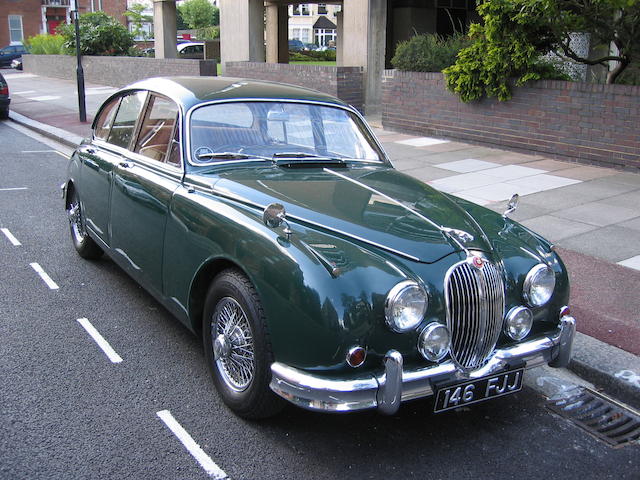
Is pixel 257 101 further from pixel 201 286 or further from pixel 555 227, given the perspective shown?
pixel 555 227

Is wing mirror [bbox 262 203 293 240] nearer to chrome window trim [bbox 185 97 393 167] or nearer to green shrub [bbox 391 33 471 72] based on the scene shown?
chrome window trim [bbox 185 97 393 167]

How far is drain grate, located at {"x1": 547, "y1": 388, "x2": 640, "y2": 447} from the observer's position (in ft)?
12.3

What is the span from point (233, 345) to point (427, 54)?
37.0 feet

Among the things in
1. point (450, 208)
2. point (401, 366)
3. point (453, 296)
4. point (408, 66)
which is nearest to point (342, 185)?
point (450, 208)

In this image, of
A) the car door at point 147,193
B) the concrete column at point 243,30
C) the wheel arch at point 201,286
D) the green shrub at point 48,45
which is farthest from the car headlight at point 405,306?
the green shrub at point 48,45

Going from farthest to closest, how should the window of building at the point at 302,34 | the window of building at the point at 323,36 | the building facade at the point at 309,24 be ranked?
the window of building at the point at 302,34 → the building facade at the point at 309,24 → the window of building at the point at 323,36

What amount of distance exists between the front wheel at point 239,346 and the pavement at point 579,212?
2.20 metres

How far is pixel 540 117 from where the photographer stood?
11570 mm

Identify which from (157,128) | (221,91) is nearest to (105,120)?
(157,128)

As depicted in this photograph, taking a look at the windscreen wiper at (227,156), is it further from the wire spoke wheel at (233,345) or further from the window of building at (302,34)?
the window of building at (302,34)

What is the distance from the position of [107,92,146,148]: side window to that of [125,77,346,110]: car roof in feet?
0.50

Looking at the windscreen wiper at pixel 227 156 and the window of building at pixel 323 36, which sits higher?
the window of building at pixel 323 36

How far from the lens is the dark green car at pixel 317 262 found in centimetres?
315

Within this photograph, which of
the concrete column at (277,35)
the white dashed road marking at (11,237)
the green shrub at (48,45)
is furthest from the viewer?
the green shrub at (48,45)
